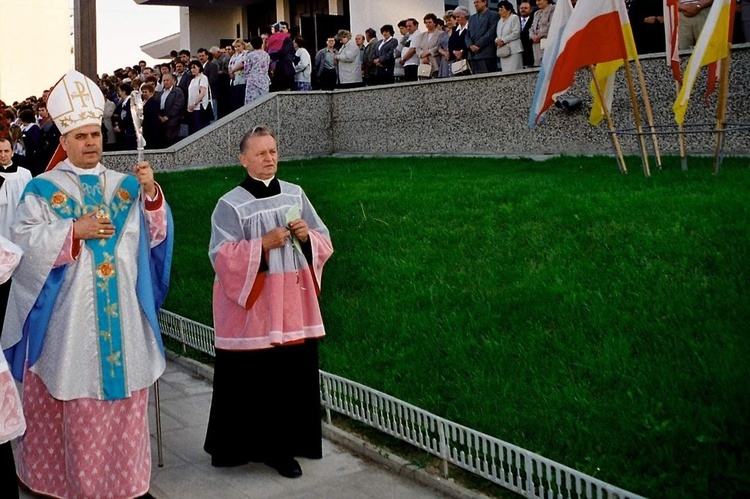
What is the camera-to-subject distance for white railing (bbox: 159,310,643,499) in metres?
4.51

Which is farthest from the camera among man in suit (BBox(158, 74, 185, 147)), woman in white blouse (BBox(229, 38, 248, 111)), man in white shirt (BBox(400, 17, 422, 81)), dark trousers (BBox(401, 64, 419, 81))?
woman in white blouse (BBox(229, 38, 248, 111))

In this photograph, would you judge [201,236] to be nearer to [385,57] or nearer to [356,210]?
[356,210]

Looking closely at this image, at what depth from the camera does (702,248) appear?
705 centimetres

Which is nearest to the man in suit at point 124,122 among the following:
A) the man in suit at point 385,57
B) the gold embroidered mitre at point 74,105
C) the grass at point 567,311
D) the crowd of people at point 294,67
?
the crowd of people at point 294,67

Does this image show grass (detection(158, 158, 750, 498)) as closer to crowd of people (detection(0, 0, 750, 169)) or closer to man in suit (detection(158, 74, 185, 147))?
crowd of people (detection(0, 0, 750, 169))

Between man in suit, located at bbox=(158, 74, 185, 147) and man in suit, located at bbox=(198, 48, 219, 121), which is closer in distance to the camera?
man in suit, located at bbox=(158, 74, 185, 147)

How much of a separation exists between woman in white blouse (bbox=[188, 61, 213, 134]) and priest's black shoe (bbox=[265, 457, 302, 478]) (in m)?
13.9

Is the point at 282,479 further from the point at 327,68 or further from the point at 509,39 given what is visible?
the point at 327,68

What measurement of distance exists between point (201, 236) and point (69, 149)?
6.12 metres

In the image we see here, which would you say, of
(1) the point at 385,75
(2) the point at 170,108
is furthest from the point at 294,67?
A: (2) the point at 170,108

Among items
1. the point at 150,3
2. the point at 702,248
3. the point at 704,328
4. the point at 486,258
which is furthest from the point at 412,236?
the point at 150,3

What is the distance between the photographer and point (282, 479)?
5473mm

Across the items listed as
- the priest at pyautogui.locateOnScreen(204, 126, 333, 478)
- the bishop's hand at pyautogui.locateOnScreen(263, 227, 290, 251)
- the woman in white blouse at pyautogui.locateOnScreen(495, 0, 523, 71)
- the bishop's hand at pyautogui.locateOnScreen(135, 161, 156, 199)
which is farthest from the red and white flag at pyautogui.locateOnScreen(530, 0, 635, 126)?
the bishop's hand at pyautogui.locateOnScreen(135, 161, 156, 199)

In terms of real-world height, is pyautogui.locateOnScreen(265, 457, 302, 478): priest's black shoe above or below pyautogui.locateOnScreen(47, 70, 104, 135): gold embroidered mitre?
below
